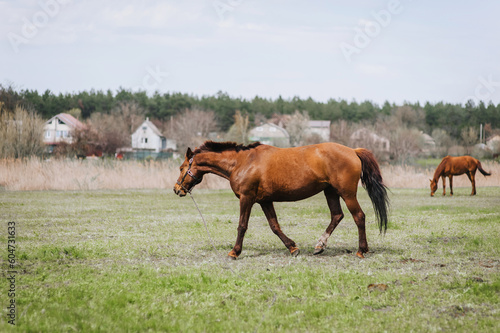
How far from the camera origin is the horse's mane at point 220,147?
9344 millimetres

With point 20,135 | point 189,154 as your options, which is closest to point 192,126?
point 20,135

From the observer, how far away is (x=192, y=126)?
98.2 meters

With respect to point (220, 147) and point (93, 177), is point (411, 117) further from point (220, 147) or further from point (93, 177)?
point (220, 147)

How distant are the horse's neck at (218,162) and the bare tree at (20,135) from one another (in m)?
25.8

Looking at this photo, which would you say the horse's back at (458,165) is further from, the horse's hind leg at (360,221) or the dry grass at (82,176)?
the horse's hind leg at (360,221)

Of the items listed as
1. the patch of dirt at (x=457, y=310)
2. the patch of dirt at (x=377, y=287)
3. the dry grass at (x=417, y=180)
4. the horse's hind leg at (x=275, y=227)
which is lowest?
the dry grass at (x=417, y=180)

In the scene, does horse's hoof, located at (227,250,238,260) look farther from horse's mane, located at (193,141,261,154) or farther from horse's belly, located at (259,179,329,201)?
horse's mane, located at (193,141,261,154)

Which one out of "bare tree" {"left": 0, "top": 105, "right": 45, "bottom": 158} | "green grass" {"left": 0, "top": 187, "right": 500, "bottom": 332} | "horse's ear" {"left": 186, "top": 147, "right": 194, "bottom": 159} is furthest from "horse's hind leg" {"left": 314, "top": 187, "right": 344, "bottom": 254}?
"bare tree" {"left": 0, "top": 105, "right": 45, "bottom": 158}

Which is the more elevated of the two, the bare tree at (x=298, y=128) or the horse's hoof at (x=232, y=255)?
the bare tree at (x=298, y=128)

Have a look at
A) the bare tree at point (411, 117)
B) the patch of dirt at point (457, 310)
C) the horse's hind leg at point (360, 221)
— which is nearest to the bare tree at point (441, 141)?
the bare tree at point (411, 117)

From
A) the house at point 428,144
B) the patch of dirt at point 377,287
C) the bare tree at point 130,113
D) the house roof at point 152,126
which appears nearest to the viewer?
the patch of dirt at point 377,287

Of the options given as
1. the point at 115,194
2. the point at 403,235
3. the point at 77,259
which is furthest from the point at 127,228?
the point at 115,194

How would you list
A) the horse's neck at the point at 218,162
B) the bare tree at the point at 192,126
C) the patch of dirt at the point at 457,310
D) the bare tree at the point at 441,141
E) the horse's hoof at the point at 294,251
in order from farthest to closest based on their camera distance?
the bare tree at the point at 192,126 → the bare tree at the point at 441,141 → the horse's neck at the point at 218,162 → the horse's hoof at the point at 294,251 → the patch of dirt at the point at 457,310

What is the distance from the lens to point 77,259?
332 inches
